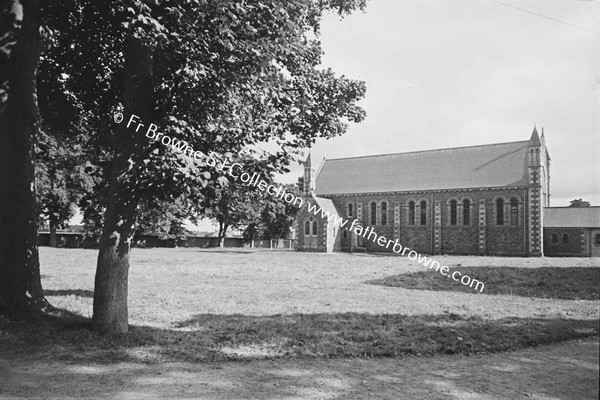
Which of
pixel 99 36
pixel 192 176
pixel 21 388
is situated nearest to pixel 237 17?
pixel 192 176

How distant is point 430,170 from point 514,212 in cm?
1028

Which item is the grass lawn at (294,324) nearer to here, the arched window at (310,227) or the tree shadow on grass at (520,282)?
the tree shadow on grass at (520,282)

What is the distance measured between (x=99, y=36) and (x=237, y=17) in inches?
167

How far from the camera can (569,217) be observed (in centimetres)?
4459

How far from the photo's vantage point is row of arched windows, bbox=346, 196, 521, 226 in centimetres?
4244

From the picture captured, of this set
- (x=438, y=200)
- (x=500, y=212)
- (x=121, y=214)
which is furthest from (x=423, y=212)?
(x=121, y=214)

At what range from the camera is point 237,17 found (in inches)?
292

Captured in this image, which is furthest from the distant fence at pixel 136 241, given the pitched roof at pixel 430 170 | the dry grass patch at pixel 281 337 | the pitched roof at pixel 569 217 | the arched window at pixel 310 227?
the dry grass patch at pixel 281 337

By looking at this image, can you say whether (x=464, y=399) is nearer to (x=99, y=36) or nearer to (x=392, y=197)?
(x=99, y=36)

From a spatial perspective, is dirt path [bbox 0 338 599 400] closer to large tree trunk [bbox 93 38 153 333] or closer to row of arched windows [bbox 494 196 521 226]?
large tree trunk [bbox 93 38 153 333]

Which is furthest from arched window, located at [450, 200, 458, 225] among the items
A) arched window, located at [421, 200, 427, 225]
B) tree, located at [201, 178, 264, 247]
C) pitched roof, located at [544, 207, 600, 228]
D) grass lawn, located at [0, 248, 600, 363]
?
tree, located at [201, 178, 264, 247]

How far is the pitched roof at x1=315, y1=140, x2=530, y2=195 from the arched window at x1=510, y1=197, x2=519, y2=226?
1718 mm

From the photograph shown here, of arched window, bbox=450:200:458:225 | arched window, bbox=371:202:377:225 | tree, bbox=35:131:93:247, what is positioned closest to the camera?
tree, bbox=35:131:93:247

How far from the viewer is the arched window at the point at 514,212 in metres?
42.0
